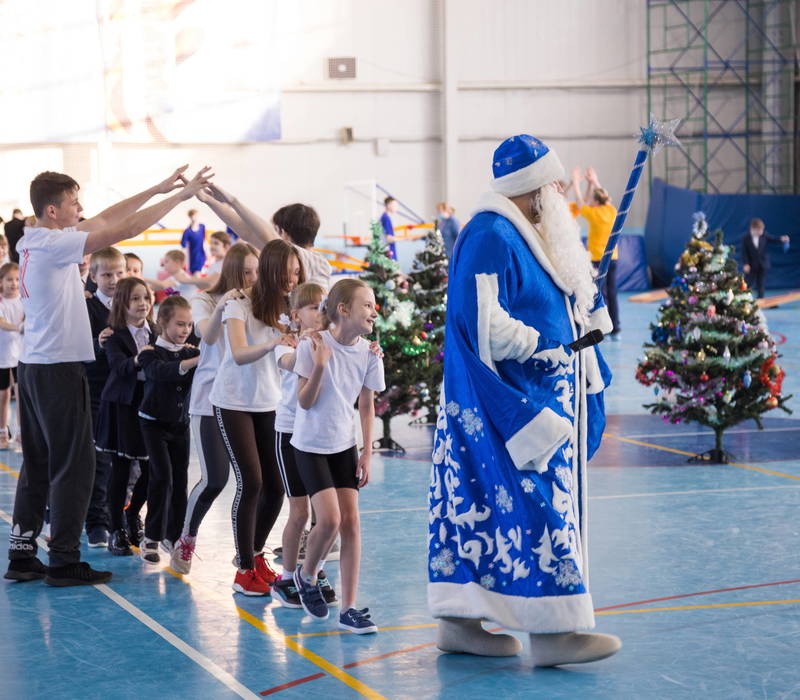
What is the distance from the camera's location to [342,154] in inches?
1169

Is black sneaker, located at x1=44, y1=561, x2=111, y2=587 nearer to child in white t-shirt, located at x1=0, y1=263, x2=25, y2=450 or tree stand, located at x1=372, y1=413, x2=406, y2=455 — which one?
child in white t-shirt, located at x1=0, y1=263, x2=25, y2=450

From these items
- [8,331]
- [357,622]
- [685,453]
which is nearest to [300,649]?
[357,622]

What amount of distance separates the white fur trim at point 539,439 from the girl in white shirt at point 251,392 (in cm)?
156

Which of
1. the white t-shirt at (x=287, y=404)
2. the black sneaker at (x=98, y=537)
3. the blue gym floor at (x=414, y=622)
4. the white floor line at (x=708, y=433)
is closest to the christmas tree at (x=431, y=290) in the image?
the white floor line at (x=708, y=433)

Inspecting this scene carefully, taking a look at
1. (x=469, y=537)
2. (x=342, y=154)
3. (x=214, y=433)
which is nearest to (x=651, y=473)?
(x=214, y=433)

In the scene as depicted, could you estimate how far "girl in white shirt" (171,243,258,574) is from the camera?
589cm

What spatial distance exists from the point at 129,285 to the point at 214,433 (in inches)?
43.0

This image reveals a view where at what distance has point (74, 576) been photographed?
19.6 feet

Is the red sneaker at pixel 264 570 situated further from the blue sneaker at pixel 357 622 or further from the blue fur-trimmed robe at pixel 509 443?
the blue fur-trimmed robe at pixel 509 443

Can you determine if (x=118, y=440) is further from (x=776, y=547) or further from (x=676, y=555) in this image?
(x=776, y=547)

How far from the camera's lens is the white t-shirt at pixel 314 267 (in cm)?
609

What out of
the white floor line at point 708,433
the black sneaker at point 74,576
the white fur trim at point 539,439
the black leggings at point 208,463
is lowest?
the black sneaker at point 74,576

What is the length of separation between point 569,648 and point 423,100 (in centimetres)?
2642

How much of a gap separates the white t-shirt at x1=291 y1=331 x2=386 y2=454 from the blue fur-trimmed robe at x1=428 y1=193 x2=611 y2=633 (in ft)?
1.96
